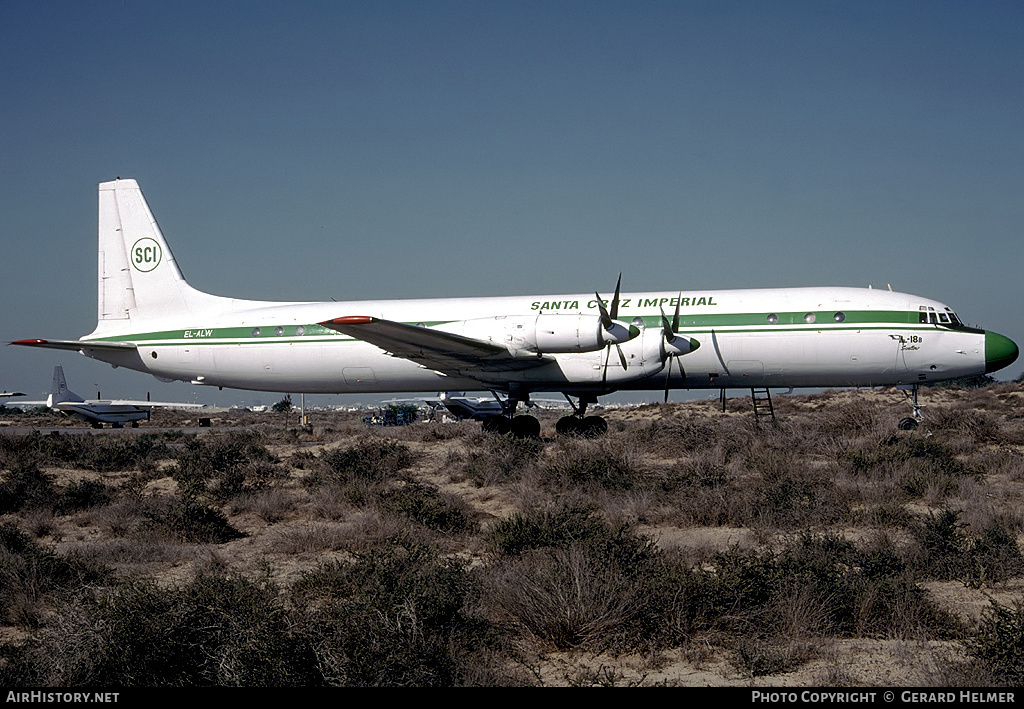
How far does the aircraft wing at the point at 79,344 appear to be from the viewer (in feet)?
79.2

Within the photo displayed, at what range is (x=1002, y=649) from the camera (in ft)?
19.8

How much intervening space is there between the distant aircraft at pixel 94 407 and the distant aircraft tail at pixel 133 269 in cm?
3606

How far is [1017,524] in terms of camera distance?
37.4 feet

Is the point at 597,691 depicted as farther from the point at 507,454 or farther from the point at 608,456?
the point at 507,454

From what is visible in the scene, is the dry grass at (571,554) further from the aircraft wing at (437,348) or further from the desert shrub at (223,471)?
the aircraft wing at (437,348)

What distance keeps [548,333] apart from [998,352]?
1228cm

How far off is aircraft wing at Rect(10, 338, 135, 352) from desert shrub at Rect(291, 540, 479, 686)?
64.4 feet

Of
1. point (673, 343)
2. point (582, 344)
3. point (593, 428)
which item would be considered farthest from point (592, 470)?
point (593, 428)

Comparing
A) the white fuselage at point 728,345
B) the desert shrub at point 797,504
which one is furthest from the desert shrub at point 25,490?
the desert shrub at point 797,504

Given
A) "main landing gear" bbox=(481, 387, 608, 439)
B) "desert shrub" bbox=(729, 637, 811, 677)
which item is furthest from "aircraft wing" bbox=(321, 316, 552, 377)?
"desert shrub" bbox=(729, 637, 811, 677)

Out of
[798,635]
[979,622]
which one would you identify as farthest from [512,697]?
[979,622]

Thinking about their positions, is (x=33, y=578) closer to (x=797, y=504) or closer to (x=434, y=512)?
(x=434, y=512)

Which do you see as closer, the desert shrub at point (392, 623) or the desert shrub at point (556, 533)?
the desert shrub at point (392, 623)

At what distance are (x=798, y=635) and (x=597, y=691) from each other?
2389 millimetres
